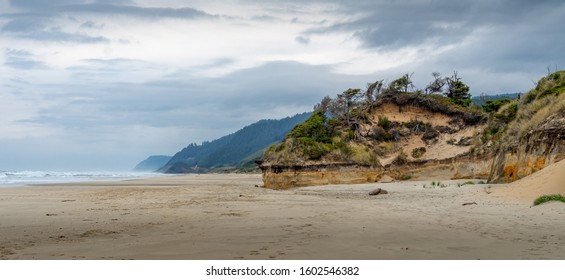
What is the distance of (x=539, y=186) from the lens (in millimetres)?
15062

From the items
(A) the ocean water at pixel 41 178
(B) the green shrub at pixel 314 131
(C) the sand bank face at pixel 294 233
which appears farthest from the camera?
(A) the ocean water at pixel 41 178

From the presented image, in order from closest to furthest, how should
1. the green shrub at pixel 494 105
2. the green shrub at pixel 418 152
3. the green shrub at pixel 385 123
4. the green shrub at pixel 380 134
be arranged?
1. the green shrub at pixel 418 152
2. the green shrub at pixel 494 105
3. the green shrub at pixel 380 134
4. the green shrub at pixel 385 123

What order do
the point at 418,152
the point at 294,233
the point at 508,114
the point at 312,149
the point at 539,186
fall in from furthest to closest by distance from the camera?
the point at 418,152 → the point at 312,149 → the point at 508,114 → the point at 539,186 → the point at 294,233

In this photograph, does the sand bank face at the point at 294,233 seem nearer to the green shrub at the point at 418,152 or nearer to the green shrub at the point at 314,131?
the green shrub at the point at 314,131

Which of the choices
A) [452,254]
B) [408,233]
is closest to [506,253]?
[452,254]

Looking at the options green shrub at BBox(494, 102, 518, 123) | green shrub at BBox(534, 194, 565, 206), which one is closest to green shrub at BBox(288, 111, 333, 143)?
green shrub at BBox(494, 102, 518, 123)

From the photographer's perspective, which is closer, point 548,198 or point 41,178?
point 548,198

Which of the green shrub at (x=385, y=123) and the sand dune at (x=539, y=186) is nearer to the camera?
the sand dune at (x=539, y=186)

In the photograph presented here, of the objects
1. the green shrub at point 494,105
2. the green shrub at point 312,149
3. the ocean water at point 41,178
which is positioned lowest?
the ocean water at point 41,178

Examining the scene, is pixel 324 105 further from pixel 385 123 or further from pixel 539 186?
pixel 539 186

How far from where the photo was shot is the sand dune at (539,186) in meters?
14.3

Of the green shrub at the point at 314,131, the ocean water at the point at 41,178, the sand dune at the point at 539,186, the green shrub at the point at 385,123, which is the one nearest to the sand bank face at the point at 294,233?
the sand dune at the point at 539,186

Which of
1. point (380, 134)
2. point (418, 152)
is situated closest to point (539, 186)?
point (418, 152)

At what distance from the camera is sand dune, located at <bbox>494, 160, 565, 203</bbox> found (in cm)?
1430
